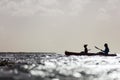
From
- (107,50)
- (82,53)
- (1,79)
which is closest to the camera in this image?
(1,79)

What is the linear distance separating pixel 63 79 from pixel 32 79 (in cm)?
246

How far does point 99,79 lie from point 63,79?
2944mm

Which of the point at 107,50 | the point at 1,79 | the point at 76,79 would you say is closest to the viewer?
the point at 1,79

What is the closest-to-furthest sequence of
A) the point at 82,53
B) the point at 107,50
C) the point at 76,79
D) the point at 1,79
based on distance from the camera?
the point at 1,79 → the point at 76,79 → the point at 107,50 → the point at 82,53

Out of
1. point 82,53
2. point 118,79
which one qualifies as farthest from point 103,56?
point 118,79

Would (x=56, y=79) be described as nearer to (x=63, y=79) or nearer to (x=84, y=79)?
(x=63, y=79)

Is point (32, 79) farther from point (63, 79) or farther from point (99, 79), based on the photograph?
point (99, 79)

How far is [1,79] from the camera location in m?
24.7

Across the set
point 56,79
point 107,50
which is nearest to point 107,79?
point 56,79

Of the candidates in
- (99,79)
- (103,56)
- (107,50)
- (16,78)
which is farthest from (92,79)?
(103,56)

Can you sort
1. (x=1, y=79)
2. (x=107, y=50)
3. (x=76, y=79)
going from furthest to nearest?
(x=107, y=50), (x=76, y=79), (x=1, y=79)

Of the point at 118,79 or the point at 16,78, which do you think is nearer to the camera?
the point at 16,78

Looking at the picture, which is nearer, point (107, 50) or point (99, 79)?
point (99, 79)

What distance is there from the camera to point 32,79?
2545 centimetres
